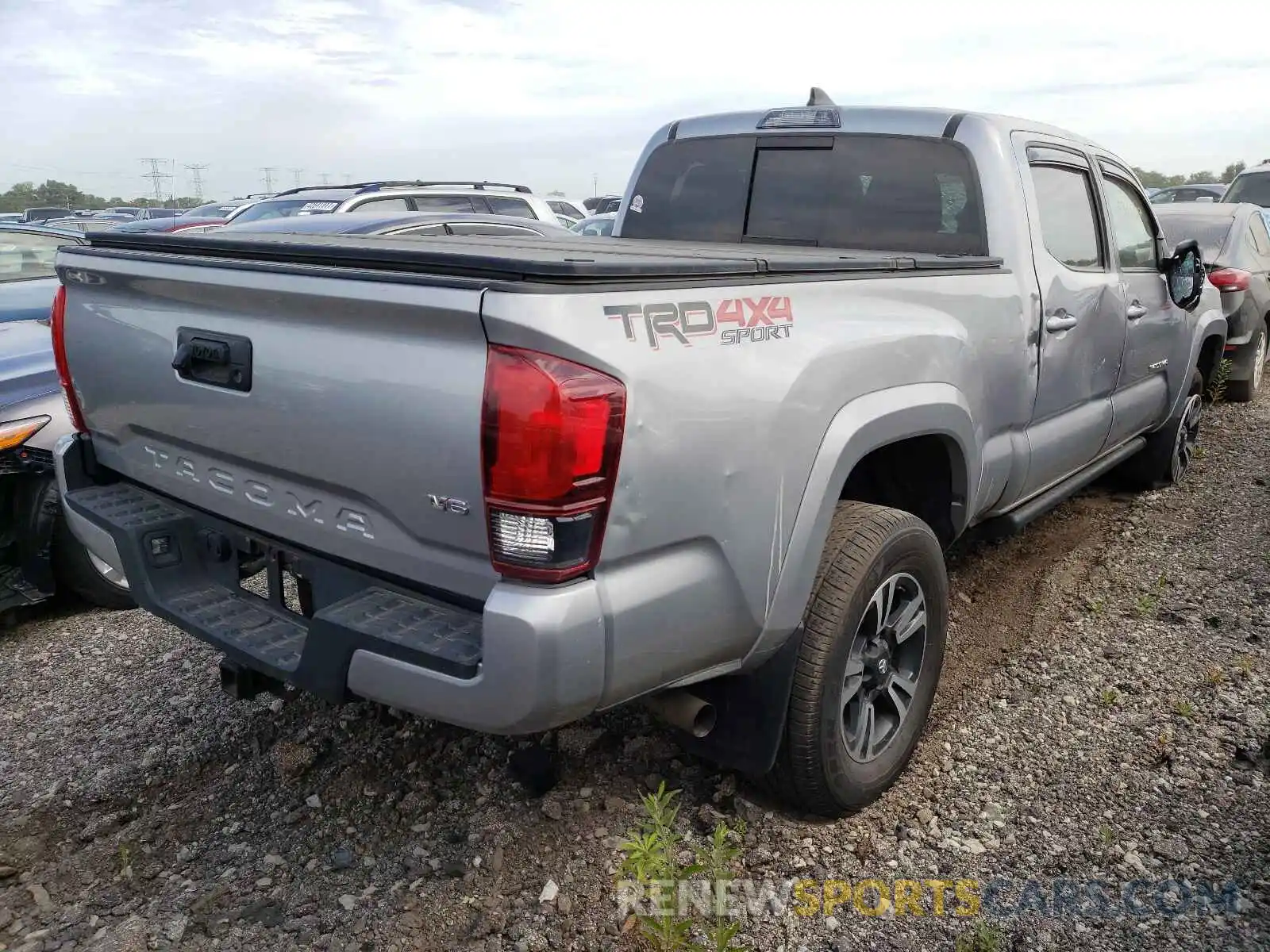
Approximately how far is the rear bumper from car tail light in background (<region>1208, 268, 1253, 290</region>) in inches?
291

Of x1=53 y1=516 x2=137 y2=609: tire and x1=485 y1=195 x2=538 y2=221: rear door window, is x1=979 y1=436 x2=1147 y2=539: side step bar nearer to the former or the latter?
x1=53 y1=516 x2=137 y2=609: tire

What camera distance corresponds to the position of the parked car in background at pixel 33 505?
13.4 feet

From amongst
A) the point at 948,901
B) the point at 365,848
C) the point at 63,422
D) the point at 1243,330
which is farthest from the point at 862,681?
the point at 1243,330

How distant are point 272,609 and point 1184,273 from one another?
4588mm

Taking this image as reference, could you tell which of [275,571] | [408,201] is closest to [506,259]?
[275,571]

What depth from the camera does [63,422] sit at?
4.20 meters

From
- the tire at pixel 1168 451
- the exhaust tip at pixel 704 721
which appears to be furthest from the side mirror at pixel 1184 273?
the exhaust tip at pixel 704 721

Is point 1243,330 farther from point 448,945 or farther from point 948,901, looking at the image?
point 448,945

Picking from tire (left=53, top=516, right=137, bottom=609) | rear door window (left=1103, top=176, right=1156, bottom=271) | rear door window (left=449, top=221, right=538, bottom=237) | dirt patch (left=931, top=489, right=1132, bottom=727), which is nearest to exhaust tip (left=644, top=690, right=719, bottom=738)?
dirt patch (left=931, top=489, right=1132, bottom=727)

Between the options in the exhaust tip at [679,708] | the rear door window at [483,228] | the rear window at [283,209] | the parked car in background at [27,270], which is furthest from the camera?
the rear window at [283,209]

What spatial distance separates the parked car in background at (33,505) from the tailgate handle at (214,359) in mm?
1956

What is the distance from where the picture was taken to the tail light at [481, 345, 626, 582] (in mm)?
1906

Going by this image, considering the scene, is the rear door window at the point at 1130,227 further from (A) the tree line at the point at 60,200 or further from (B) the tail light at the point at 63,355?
(A) the tree line at the point at 60,200

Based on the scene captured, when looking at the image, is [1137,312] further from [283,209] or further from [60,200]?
[60,200]
